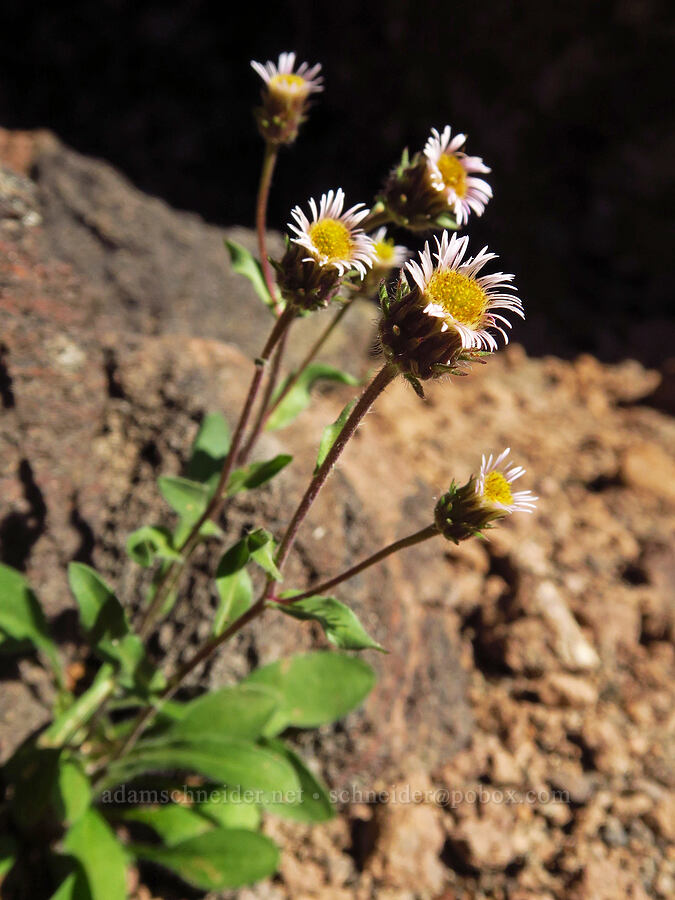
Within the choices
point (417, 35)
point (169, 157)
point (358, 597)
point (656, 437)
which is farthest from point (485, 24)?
point (358, 597)

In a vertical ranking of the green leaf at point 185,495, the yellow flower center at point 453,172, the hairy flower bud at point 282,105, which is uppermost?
the hairy flower bud at point 282,105

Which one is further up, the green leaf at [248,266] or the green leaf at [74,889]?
the green leaf at [248,266]

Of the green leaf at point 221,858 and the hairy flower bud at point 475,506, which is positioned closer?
the hairy flower bud at point 475,506

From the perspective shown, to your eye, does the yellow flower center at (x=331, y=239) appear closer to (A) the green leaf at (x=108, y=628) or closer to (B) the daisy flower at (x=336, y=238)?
(B) the daisy flower at (x=336, y=238)

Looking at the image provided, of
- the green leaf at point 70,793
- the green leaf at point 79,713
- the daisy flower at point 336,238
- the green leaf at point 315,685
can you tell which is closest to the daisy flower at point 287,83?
the daisy flower at point 336,238

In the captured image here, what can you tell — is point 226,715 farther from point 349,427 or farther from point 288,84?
point 288,84

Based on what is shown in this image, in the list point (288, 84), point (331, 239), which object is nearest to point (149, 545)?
point (331, 239)

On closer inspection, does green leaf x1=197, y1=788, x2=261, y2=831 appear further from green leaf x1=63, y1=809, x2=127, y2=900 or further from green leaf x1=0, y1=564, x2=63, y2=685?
green leaf x1=0, y1=564, x2=63, y2=685

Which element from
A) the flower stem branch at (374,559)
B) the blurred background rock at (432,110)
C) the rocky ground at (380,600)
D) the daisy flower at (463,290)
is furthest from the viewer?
the blurred background rock at (432,110)
